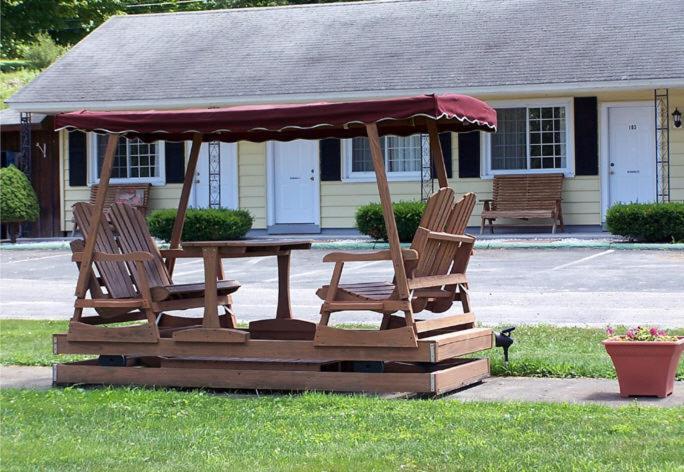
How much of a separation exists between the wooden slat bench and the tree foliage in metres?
8.30

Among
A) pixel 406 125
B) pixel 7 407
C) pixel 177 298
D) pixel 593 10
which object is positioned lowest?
pixel 7 407

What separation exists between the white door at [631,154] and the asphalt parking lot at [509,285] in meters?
3.55

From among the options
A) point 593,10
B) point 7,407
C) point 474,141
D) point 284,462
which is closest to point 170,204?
point 474,141

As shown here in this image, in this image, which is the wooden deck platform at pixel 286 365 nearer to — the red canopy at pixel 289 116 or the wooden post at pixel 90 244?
the wooden post at pixel 90 244

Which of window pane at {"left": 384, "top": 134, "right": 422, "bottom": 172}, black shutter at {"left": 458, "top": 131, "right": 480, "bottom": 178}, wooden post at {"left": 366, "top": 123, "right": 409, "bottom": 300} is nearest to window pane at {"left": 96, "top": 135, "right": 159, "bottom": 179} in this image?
window pane at {"left": 384, "top": 134, "right": 422, "bottom": 172}

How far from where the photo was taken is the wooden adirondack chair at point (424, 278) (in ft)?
27.0

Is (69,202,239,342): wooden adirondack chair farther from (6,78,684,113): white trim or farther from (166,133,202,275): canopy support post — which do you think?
(6,78,684,113): white trim

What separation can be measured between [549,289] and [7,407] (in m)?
8.57

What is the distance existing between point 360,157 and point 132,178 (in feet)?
16.5

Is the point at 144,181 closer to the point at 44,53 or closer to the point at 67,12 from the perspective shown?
the point at 67,12

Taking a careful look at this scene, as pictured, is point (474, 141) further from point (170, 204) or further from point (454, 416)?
point (454, 416)

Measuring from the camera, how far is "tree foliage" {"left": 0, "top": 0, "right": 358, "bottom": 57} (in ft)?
53.8

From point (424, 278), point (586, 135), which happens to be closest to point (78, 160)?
point (586, 135)

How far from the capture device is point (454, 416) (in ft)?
23.0
